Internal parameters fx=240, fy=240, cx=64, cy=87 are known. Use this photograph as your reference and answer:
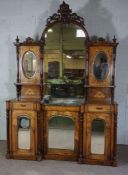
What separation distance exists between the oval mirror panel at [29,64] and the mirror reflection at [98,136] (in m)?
1.27

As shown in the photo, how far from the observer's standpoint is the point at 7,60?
4223mm

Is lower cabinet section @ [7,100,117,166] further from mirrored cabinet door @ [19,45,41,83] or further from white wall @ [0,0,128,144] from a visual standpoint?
white wall @ [0,0,128,144]

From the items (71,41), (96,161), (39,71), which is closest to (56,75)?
(39,71)

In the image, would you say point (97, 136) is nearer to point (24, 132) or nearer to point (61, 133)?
point (61, 133)

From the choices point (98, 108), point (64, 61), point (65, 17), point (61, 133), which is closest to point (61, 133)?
point (61, 133)

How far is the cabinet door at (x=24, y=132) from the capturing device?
3.52 metres

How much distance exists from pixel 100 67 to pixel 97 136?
1.05m

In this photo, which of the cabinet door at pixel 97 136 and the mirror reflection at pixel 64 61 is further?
the mirror reflection at pixel 64 61

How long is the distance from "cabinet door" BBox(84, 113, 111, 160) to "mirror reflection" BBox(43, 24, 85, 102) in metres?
0.57

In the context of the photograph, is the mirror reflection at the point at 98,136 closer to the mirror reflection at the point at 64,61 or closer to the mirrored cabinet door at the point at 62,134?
the mirrored cabinet door at the point at 62,134

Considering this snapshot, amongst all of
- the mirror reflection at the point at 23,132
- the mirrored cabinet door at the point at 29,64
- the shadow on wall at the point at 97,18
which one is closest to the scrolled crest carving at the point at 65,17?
the shadow on wall at the point at 97,18

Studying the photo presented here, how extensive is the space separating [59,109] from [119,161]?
1160mm

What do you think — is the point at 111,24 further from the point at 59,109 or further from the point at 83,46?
the point at 59,109

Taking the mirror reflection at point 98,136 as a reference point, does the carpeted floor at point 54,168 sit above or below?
below
